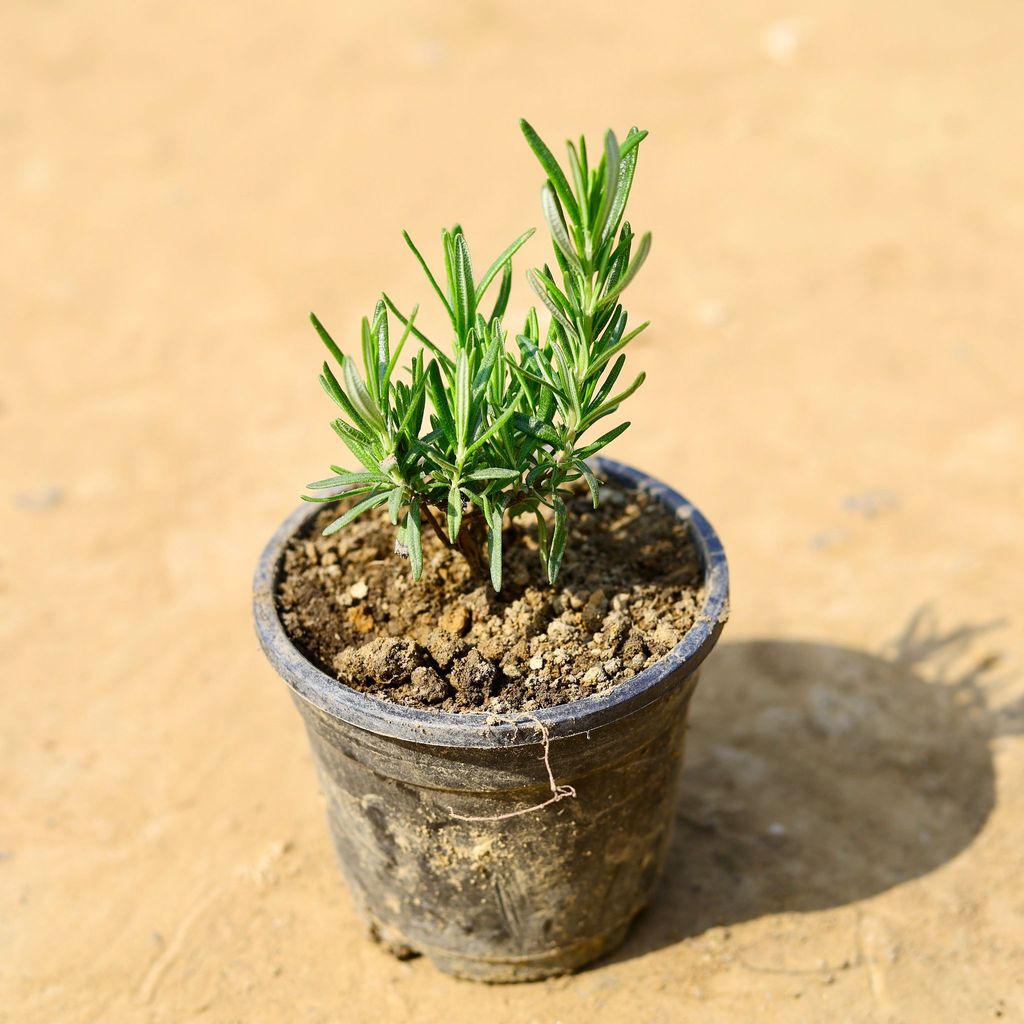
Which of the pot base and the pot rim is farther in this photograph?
the pot base

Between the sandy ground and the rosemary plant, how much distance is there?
3.83ft

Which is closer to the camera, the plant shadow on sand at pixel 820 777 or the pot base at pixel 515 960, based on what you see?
the pot base at pixel 515 960

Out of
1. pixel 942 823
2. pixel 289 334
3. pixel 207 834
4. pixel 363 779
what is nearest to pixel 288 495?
pixel 289 334

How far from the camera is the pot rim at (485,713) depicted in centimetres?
190

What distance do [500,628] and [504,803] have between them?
342 mm

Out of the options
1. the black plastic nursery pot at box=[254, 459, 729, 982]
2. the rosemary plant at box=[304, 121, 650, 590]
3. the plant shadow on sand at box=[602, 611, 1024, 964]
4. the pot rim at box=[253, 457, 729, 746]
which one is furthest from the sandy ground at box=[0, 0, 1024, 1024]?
the rosemary plant at box=[304, 121, 650, 590]

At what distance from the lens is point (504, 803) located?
6.73ft

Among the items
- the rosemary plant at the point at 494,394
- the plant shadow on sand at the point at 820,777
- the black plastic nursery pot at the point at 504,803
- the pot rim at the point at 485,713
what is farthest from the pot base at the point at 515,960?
the rosemary plant at the point at 494,394

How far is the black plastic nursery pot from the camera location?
1946 mm

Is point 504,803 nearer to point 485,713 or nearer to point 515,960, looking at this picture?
point 485,713

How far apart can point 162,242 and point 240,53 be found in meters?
2.22

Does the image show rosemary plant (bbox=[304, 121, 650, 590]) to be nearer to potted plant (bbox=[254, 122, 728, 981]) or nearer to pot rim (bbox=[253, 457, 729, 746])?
potted plant (bbox=[254, 122, 728, 981])

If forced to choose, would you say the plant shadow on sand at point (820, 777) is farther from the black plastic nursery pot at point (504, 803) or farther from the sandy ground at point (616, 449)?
the black plastic nursery pot at point (504, 803)

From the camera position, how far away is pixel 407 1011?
2.42m
